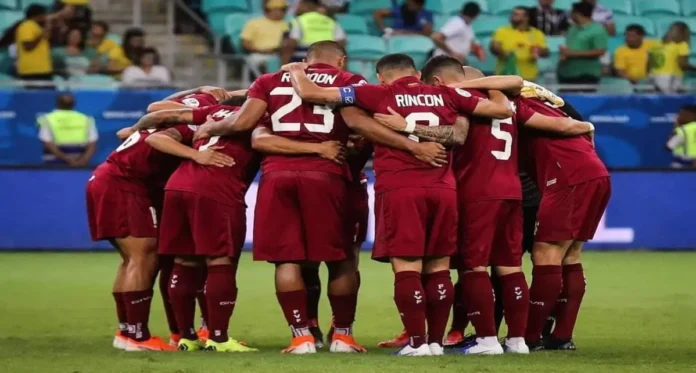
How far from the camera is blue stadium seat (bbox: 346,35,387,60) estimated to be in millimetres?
20219

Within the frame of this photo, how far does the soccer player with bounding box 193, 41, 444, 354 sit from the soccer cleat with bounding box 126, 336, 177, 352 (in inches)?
40.8

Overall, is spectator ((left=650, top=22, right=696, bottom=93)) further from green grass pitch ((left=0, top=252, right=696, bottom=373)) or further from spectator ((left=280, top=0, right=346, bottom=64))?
spectator ((left=280, top=0, right=346, bottom=64))

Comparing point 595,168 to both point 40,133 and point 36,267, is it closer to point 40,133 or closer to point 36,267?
point 36,267

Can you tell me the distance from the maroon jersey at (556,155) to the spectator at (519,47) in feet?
33.1

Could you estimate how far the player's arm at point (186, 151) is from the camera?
9.43 m

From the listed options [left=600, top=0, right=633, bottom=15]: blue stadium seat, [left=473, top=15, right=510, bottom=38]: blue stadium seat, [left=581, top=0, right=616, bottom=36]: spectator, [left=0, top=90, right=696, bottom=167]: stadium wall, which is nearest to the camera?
[left=0, top=90, right=696, bottom=167]: stadium wall

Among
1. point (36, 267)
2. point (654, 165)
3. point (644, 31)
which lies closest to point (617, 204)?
point (654, 165)

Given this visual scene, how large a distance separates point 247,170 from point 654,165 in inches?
443

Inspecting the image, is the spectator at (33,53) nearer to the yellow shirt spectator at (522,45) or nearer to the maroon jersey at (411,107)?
the yellow shirt spectator at (522,45)

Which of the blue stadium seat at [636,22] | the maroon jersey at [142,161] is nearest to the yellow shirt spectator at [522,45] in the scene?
the blue stadium seat at [636,22]

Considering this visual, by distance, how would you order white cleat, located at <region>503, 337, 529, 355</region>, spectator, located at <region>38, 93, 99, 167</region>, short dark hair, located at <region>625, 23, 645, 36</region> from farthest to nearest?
short dark hair, located at <region>625, 23, 645, 36</region> → spectator, located at <region>38, 93, 99, 167</region> → white cleat, located at <region>503, 337, 529, 355</region>

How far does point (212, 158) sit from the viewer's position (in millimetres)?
9430

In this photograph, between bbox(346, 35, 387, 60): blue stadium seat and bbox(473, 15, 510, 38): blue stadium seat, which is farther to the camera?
bbox(473, 15, 510, 38): blue stadium seat

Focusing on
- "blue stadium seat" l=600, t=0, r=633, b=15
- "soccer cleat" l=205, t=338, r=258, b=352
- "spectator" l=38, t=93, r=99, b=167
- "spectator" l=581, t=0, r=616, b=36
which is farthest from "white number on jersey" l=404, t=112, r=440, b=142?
"blue stadium seat" l=600, t=0, r=633, b=15
